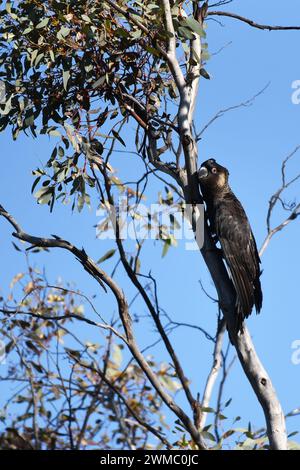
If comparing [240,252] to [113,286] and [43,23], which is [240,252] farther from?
[43,23]

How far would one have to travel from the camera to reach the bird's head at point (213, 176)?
4.77 m

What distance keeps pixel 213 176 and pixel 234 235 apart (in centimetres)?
46

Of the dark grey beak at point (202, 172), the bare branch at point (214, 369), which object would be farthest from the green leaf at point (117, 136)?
the bare branch at point (214, 369)

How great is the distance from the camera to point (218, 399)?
4.95m

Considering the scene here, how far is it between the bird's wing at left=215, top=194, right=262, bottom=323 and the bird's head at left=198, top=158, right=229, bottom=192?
113 millimetres

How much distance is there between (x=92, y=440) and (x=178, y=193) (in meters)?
2.66

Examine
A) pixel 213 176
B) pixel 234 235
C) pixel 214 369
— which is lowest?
pixel 214 369

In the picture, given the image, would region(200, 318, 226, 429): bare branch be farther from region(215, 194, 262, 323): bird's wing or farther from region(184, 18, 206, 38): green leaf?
region(184, 18, 206, 38): green leaf

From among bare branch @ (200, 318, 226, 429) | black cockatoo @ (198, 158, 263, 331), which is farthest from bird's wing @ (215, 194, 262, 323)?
bare branch @ (200, 318, 226, 429)

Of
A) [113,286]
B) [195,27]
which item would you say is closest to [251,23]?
[195,27]

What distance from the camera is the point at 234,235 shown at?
15.5 ft
